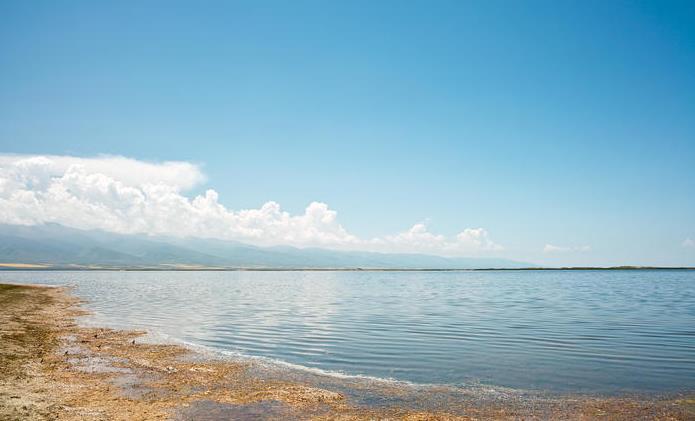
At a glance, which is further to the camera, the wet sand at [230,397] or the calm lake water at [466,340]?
the calm lake water at [466,340]

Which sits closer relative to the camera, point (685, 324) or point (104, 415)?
point (104, 415)

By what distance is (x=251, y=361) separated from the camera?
1045 inches

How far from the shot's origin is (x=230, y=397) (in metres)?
18.7

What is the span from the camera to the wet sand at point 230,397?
16500 millimetres

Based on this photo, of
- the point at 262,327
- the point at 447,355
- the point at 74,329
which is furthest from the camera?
the point at 262,327

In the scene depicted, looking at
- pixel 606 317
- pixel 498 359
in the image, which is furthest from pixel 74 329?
pixel 606 317

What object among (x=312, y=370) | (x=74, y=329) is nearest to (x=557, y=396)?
(x=312, y=370)

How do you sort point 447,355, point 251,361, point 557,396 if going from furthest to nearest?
point 447,355
point 251,361
point 557,396

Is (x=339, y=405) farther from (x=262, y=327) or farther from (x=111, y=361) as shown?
(x=262, y=327)

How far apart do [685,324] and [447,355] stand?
28.4 metres

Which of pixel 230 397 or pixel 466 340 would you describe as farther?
pixel 466 340

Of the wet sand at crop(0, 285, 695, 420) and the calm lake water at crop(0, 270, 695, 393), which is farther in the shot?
the calm lake water at crop(0, 270, 695, 393)

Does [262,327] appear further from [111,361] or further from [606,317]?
[606,317]

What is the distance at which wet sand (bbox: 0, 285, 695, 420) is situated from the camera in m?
16.5
